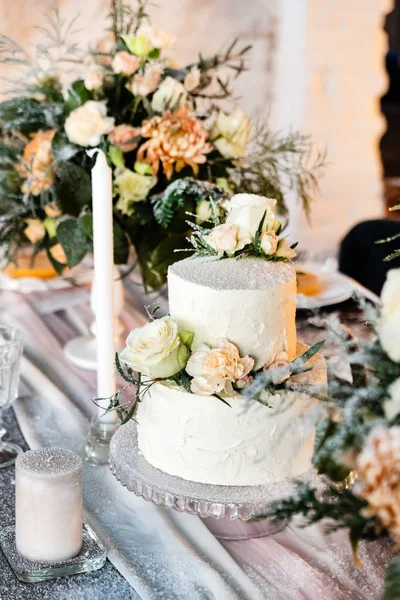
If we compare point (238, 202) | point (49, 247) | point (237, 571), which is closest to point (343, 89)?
point (49, 247)

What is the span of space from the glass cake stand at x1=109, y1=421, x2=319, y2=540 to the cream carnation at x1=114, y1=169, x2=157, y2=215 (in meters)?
0.53

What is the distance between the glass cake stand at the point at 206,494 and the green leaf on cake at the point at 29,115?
69 centimetres

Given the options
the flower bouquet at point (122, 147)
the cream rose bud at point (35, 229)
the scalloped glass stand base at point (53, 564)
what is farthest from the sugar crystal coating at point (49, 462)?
the cream rose bud at point (35, 229)

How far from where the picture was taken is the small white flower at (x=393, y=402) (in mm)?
612

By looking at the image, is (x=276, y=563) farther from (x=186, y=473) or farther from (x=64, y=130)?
(x=64, y=130)

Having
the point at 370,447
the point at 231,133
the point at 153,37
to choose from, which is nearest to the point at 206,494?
the point at 370,447

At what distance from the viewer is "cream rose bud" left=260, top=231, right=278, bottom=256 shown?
1.01 meters

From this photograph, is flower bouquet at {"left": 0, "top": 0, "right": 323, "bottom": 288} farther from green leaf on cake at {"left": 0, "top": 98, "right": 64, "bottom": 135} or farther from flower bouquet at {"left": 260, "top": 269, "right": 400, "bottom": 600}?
flower bouquet at {"left": 260, "top": 269, "right": 400, "bottom": 600}

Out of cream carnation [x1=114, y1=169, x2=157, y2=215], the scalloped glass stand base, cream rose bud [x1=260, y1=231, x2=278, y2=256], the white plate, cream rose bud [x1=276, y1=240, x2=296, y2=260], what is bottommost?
the scalloped glass stand base

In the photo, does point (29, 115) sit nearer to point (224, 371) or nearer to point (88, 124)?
point (88, 124)

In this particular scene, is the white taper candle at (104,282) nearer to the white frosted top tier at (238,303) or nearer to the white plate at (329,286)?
the white frosted top tier at (238,303)

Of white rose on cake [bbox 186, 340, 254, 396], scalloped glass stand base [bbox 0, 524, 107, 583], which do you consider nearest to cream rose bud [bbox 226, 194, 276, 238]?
white rose on cake [bbox 186, 340, 254, 396]

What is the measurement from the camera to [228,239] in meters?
1.01

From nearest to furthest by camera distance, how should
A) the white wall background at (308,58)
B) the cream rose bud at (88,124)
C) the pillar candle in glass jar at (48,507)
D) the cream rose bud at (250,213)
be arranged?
1. the pillar candle in glass jar at (48,507)
2. the cream rose bud at (250,213)
3. the cream rose bud at (88,124)
4. the white wall background at (308,58)
